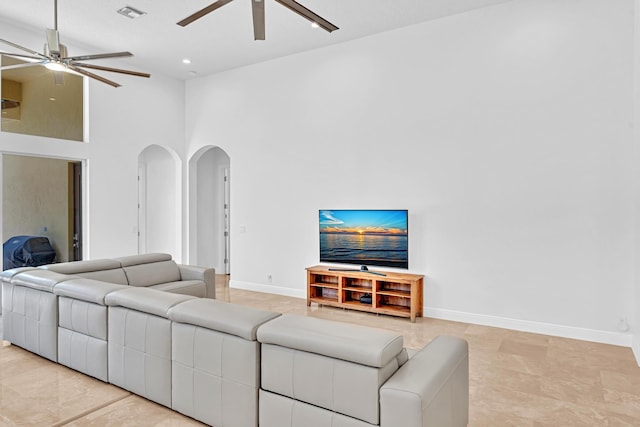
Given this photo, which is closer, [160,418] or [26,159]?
[160,418]

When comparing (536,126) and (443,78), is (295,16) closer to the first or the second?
(443,78)

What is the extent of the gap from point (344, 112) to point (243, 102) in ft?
6.56

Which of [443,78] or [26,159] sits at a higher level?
[443,78]

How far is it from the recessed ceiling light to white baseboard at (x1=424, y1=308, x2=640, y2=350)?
5.05 meters

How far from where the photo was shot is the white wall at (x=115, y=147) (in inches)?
240

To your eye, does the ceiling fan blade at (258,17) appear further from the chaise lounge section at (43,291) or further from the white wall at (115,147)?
the white wall at (115,147)

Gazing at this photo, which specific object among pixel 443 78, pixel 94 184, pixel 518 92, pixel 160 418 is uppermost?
pixel 443 78

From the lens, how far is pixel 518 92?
4.52m

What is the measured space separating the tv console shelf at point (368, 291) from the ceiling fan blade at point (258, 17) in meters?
3.21

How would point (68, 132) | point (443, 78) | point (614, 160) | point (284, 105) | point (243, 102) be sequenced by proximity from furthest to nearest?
point (243, 102) < point (284, 105) < point (68, 132) < point (443, 78) < point (614, 160)

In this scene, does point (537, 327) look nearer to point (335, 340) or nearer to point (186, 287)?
Result: point (335, 340)

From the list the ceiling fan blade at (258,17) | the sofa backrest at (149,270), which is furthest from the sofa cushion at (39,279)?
the ceiling fan blade at (258,17)

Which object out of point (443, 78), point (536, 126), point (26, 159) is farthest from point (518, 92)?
point (26, 159)

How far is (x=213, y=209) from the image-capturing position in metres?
8.45
